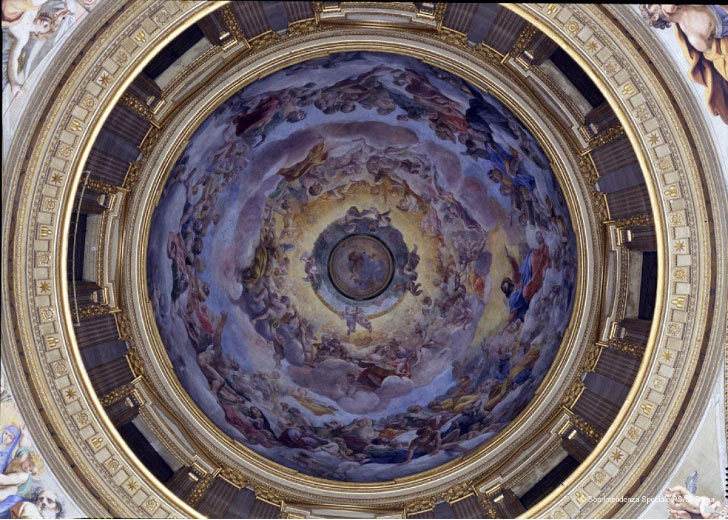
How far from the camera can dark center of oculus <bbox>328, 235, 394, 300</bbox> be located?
25125mm

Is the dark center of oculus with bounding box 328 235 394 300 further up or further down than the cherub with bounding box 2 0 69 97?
further down

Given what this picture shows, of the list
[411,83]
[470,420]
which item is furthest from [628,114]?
[470,420]

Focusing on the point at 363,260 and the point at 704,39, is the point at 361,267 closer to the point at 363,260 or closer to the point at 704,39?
the point at 363,260

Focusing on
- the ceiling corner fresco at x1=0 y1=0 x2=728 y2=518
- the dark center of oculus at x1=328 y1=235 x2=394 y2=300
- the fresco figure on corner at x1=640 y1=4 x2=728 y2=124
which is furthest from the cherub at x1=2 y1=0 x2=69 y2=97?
the dark center of oculus at x1=328 y1=235 x2=394 y2=300

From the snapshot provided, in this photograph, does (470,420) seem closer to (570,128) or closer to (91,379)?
(570,128)

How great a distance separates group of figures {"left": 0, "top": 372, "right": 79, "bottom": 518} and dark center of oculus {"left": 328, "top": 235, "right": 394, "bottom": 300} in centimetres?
1177

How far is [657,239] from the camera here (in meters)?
15.8

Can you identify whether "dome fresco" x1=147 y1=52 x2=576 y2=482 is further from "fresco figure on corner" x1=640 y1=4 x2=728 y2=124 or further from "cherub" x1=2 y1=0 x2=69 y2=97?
"cherub" x1=2 y1=0 x2=69 y2=97

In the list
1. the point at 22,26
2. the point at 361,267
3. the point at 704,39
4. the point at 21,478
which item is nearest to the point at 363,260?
the point at 361,267

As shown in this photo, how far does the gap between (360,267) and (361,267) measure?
1.5 inches

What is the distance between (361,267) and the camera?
2523cm

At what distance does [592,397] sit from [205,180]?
1219 cm

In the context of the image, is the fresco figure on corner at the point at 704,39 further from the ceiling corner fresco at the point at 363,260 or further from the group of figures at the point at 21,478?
the group of figures at the point at 21,478

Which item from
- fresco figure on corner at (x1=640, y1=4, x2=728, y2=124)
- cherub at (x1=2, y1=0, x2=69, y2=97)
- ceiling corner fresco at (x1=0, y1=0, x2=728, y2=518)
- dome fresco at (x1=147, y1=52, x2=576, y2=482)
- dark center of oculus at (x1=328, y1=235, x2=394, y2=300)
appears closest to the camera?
cherub at (x1=2, y1=0, x2=69, y2=97)
